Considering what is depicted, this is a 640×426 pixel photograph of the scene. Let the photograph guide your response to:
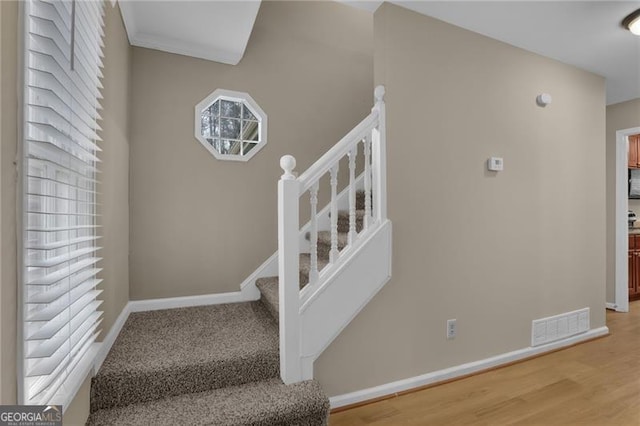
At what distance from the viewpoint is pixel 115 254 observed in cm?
188

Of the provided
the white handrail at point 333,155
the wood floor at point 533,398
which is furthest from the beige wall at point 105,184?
the wood floor at point 533,398

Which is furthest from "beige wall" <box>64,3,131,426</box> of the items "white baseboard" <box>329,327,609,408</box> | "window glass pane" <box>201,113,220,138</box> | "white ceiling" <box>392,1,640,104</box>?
"white ceiling" <box>392,1,640,104</box>

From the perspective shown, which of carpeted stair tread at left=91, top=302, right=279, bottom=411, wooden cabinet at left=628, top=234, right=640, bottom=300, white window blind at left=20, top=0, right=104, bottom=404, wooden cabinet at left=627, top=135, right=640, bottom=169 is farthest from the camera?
wooden cabinet at left=627, top=135, right=640, bottom=169

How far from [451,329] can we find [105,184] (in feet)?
8.05

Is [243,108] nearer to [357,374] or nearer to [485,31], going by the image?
[485,31]

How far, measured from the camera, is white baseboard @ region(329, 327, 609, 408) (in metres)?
1.93

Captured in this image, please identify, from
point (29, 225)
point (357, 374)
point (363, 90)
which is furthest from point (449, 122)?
point (29, 225)

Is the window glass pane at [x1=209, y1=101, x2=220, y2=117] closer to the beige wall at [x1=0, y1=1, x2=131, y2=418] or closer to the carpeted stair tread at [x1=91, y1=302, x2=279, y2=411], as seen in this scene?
the beige wall at [x1=0, y1=1, x2=131, y2=418]

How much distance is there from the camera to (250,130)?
8.77 feet

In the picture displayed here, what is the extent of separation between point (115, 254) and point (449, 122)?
2.44m

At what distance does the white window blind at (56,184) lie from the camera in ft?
2.89

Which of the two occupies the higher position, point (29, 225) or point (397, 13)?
point (397, 13)

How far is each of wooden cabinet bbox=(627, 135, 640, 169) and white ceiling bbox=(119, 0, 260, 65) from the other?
5.75m

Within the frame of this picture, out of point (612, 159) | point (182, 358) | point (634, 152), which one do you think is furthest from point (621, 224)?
point (182, 358)
